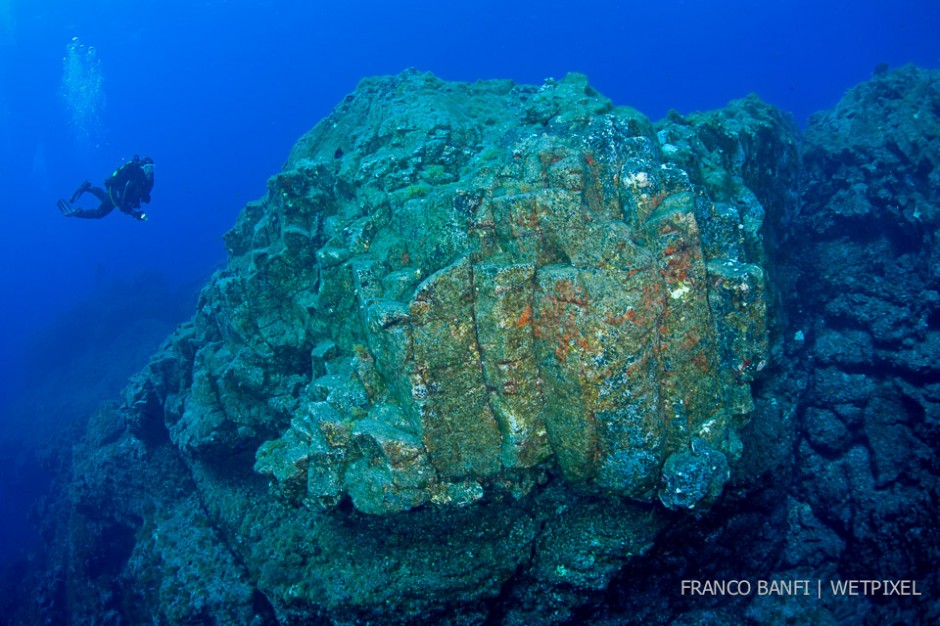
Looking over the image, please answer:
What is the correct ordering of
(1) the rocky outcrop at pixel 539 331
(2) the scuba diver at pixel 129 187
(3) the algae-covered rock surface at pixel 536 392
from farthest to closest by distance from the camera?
(2) the scuba diver at pixel 129 187, (3) the algae-covered rock surface at pixel 536 392, (1) the rocky outcrop at pixel 539 331

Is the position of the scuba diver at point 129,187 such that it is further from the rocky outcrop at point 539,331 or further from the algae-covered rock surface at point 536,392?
the rocky outcrop at point 539,331

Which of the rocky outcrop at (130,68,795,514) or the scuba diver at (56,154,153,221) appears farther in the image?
the scuba diver at (56,154,153,221)

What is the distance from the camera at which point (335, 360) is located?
23.2 feet

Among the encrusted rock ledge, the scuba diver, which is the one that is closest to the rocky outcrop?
the encrusted rock ledge

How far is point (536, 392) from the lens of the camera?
5605 millimetres

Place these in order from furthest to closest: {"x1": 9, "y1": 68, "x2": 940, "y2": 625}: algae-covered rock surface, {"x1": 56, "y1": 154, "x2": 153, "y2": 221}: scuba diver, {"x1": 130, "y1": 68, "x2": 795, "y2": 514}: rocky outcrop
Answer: {"x1": 56, "y1": 154, "x2": 153, "y2": 221}: scuba diver → {"x1": 9, "y1": 68, "x2": 940, "y2": 625}: algae-covered rock surface → {"x1": 130, "y1": 68, "x2": 795, "y2": 514}: rocky outcrop

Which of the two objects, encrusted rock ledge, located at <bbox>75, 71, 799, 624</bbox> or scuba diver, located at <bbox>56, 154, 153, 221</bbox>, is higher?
scuba diver, located at <bbox>56, 154, 153, 221</bbox>

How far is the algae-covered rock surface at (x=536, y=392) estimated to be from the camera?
17.8 ft

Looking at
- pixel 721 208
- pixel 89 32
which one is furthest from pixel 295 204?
pixel 89 32

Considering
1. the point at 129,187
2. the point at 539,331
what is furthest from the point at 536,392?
the point at 129,187

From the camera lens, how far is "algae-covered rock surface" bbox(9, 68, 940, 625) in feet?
17.8

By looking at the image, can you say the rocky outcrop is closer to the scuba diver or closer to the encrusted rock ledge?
the encrusted rock ledge

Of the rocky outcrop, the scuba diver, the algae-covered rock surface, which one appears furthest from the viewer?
the scuba diver

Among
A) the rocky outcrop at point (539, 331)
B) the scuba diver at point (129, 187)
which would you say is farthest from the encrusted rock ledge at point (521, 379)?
the scuba diver at point (129, 187)
